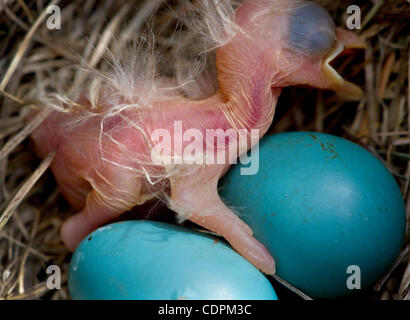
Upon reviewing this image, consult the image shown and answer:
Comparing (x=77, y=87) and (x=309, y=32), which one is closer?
(x=309, y=32)

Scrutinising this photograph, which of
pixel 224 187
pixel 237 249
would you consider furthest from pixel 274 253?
pixel 224 187

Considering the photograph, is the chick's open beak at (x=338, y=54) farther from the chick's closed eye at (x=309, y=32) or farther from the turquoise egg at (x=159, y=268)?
the turquoise egg at (x=159, y=268)

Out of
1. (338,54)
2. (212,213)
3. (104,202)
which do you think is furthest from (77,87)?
(338,54)

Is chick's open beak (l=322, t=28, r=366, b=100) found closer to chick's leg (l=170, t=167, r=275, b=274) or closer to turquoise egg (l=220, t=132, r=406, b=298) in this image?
turquoise egg (l=220, t=132, r=406, b=298)

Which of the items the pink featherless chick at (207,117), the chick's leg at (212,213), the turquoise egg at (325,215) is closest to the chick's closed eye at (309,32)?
the pink featherless chick at (207,117)

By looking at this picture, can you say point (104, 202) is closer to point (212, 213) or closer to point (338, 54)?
point (212, 213)

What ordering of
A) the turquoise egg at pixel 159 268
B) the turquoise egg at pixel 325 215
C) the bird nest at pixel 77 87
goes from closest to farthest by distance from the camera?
the turquoise egg at pixel 159 268, the turquoise egg at pixel 325 215, the bird nest at pixel 77 87
